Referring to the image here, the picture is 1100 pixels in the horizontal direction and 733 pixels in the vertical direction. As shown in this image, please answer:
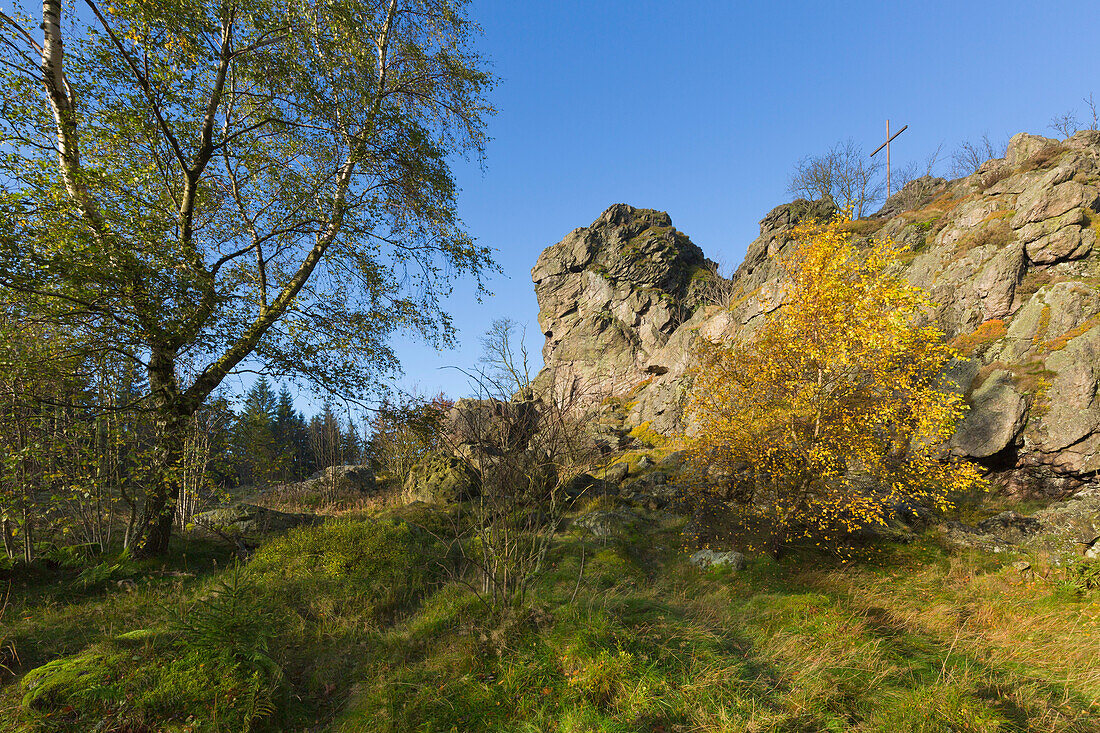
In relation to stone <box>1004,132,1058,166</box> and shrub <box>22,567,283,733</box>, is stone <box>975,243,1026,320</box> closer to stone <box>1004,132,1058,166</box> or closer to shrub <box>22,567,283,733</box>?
stone <box>1004,132,1058,166</box>

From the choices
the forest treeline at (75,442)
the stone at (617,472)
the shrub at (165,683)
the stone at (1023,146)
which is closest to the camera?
the shrub at (165,683)

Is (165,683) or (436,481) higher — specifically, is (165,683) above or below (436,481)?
below

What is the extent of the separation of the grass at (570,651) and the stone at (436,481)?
16.0ft

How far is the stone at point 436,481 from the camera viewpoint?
1349cm

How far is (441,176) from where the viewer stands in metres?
10.1

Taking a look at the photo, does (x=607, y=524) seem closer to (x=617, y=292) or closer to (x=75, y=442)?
(x=75, y=442)

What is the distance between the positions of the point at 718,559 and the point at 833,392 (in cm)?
455

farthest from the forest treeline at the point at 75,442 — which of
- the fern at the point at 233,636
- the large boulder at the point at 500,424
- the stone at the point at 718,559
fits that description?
the stone at the point at 718,559

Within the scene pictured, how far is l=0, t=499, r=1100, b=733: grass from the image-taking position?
4.08 metres

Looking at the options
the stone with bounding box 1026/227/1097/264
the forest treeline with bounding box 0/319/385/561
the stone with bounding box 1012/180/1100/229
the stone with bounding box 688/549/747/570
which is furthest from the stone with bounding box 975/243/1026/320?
the forest treeline with bounding box 0/319/385/561

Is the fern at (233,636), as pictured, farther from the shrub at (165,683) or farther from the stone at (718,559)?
the stone at (718,559)

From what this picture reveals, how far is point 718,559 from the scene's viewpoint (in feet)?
30.4

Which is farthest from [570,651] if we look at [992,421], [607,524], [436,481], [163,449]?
[992,421]

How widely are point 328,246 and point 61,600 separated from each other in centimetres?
745
